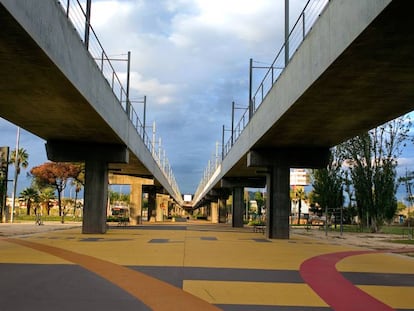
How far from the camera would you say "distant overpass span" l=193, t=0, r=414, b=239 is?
10992mm

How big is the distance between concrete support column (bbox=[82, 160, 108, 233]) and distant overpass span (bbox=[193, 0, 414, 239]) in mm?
9283

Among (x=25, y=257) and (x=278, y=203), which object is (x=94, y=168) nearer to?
(x=278, y=203)

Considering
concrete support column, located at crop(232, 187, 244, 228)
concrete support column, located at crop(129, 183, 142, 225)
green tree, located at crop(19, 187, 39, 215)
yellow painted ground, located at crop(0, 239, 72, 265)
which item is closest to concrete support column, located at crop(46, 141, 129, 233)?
yellow painted ground, located at crop(0, 239, 72, 265)

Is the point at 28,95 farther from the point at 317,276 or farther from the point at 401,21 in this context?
the point at 401,21

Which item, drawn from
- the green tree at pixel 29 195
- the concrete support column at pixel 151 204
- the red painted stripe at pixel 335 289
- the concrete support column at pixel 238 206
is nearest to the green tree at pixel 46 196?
the green tree at pixel 29 195

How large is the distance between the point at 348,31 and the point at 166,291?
7017 mm

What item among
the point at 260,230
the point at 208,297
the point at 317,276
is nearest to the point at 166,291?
the point at 208,297

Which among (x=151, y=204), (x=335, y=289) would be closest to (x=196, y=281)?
(x=335, y=289)

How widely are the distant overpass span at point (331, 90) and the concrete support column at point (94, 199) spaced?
9.28 m

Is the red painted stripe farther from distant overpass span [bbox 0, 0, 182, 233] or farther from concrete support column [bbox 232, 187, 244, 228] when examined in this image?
concrete support column [bbox 232, 187, 244, 228]

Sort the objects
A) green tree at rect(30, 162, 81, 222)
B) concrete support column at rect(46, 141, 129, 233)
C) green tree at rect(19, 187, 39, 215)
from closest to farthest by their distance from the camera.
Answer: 1. concrete support column at rect(46, 141, 129, 233)
2. green tree at rect(30, 162, 81, 222)
3. green tree at rect(19, 187, 39, 215)

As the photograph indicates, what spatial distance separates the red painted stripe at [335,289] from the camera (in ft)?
30.3

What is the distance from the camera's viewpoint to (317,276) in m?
13.0

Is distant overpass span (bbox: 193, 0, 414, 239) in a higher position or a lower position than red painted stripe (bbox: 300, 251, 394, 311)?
higher
